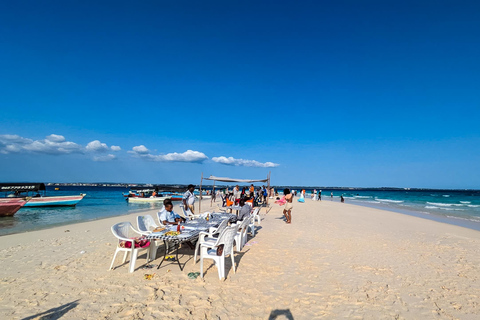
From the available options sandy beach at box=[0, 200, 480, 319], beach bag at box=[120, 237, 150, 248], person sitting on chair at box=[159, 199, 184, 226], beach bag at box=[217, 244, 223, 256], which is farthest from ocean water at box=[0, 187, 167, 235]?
beach bag at box=[217, 244, 223, 256]

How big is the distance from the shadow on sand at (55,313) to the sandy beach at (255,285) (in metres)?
0.01

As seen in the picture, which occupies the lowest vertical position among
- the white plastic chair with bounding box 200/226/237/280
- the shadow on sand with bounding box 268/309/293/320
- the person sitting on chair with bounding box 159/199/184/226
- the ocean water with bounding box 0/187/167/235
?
the ocean water with bounding box 0/187/167/235

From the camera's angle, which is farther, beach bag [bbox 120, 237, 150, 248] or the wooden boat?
the wooden boat

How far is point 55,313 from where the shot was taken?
3324 mm

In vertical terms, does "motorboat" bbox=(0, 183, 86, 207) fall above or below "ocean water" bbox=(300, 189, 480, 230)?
above

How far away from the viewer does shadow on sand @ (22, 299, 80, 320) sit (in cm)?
322

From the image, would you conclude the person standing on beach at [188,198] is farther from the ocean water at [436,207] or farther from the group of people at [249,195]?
the ocean water at [436,207]

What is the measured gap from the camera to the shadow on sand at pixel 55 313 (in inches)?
127

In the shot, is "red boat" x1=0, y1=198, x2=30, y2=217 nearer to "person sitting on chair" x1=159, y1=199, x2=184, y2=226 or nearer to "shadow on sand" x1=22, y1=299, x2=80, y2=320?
"person sitting on chair" x1=159, y1=199, x2=184, y2=226

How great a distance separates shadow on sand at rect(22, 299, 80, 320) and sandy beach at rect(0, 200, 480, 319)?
0.01 metres

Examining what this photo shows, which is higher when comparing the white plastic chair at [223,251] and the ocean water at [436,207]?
the white plastic chair at [223,251]

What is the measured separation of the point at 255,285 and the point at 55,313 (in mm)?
2889

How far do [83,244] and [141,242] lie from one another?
3329 millimetres

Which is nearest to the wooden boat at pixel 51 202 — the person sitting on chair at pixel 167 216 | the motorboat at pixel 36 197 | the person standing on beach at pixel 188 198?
the motorboat at pixel 36 197
